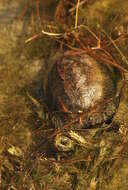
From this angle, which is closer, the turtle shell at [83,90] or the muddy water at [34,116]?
the muddy water at [34,116]

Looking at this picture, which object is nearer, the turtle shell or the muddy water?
the muddy water

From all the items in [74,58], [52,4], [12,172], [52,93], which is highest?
[52,4]

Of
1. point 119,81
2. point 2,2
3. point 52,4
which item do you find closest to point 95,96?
point 119,81

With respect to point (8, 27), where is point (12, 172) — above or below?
below

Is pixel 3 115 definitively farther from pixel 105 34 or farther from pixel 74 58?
pixel 105 34
